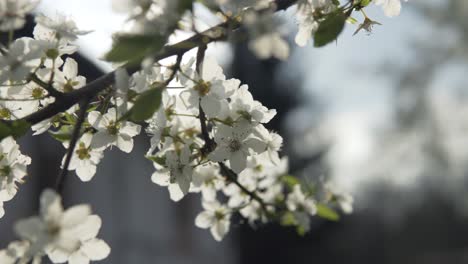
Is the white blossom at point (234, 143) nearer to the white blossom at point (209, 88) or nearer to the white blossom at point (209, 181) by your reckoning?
the white blossom at point (209, 88)

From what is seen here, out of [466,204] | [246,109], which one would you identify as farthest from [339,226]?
[246,109]

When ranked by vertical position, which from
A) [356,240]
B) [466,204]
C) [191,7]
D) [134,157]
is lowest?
[191,7]

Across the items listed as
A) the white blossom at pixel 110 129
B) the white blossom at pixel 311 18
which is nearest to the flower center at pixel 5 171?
the white blossom at pixel 110 129

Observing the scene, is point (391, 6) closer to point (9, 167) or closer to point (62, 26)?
point (62, 26)

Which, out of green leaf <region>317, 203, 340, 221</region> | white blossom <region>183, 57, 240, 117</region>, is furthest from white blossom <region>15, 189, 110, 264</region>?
green leaf <region>317, 203, 340, 221</region>

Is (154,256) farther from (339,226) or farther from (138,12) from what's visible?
(138,12)

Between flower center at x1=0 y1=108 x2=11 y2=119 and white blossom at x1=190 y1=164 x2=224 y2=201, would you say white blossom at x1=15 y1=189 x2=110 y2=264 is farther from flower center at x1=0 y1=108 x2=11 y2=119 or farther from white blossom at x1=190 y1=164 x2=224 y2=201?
white blossom at x1=190 y1=164 x2=224 y2=201
